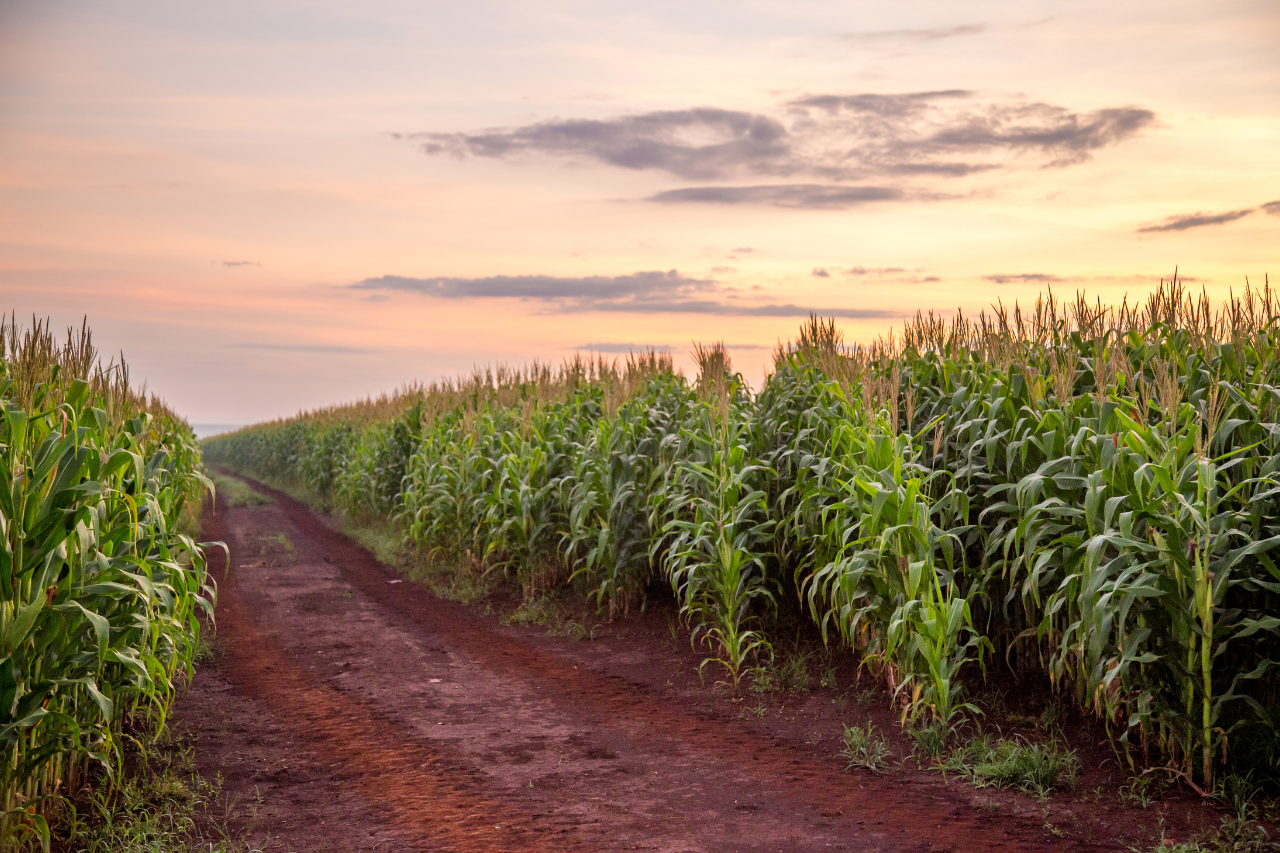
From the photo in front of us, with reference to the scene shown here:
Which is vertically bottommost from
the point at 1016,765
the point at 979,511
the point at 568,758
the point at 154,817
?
the point at 568,758

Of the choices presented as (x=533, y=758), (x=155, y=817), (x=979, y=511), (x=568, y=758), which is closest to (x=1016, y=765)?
(x=979, y=511)

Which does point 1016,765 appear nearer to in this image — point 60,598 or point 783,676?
point 783,676

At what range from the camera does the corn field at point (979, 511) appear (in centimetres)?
497

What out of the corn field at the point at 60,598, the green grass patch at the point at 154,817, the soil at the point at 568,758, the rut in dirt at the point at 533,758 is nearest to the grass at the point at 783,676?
the soil at the point at 568,758

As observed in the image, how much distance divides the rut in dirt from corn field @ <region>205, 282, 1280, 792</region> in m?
0.98

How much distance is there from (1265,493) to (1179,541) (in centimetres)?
54

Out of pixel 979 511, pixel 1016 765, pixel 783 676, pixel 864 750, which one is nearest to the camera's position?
pixel 1016 765

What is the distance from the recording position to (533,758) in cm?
604

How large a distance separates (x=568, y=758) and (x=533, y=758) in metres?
0.25

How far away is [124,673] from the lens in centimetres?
526

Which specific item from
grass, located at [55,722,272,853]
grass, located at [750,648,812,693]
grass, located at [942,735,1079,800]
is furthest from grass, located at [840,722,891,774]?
grass, located at [55,722,272,853]

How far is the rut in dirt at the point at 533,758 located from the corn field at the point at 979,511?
981 millimetres

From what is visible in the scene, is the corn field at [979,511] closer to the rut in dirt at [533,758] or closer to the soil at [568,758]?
the soil at [568,758]

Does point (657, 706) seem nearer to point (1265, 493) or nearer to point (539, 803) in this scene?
point (539, 803)
